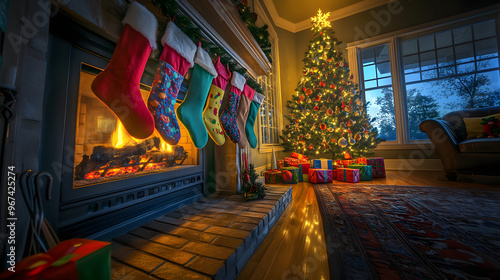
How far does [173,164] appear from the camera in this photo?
1.32 m

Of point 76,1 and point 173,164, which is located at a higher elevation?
point 76,1

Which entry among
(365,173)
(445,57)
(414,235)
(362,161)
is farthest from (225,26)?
(445,57)

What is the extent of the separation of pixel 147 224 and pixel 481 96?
16.7ft

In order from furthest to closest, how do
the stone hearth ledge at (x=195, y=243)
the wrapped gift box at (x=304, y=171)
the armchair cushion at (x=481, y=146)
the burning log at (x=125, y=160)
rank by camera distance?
the wrapped gift box at (x=304, y=171), the armchair cushion at (x=481, y=146), the burning log at (x=125, y=160), the stone hearth ledge at (x=195, y=243)

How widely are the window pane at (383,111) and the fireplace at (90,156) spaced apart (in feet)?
12.4

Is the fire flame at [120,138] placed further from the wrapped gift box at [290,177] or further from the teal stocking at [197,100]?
the wrapped gift box at [290,177]

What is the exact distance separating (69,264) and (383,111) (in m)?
4.48

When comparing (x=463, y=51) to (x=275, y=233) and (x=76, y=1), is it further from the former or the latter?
(x=76, y=1)

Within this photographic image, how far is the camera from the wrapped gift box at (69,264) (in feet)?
1.13

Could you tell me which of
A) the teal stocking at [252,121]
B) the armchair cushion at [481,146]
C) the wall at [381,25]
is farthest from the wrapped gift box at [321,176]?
the armchair cushion at [481,146]

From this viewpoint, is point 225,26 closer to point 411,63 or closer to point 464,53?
point 411,63

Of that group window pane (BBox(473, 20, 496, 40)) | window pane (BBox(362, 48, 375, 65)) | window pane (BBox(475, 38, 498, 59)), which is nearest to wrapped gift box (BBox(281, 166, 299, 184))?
window pane (BBox(362, 48, 375, 65))

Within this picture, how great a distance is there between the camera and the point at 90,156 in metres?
0.87

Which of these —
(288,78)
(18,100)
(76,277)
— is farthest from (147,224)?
(288,78)
